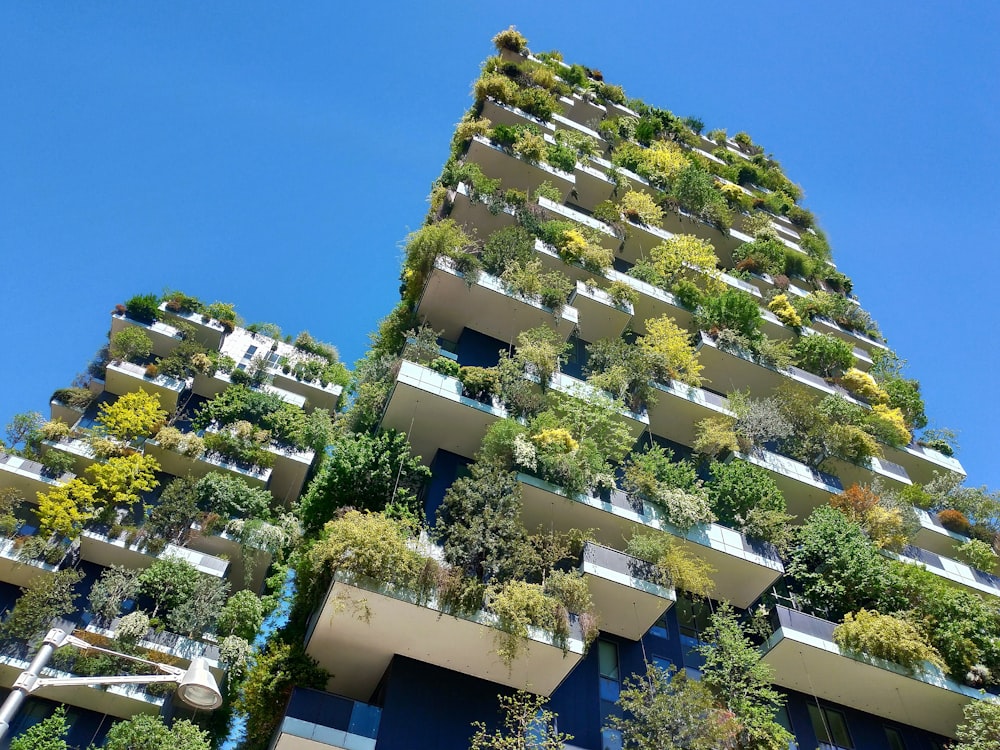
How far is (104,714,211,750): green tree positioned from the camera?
17.1 meters

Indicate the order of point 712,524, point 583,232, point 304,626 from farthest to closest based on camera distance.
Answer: point 583,232 → point 712,524 → point 304,626

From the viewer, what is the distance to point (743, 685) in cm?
1559

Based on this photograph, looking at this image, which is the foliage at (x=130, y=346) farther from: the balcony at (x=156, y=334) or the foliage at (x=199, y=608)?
the foliage at (x=199, y=608)

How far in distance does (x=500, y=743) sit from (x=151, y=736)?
10.3m

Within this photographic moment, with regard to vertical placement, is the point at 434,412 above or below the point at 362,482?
above

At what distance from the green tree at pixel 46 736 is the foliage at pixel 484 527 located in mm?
12362

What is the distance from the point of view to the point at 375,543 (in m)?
14.2

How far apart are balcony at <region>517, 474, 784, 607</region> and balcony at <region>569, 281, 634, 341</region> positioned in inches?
324

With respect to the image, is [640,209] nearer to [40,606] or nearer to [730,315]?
[730,315]

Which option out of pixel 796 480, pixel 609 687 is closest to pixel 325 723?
pixel 609 687

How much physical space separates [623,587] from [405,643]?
540 centimetres

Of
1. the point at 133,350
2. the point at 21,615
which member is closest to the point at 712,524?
the point at 21,615

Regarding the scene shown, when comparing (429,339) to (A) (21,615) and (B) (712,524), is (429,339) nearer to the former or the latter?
(B) (712,524)

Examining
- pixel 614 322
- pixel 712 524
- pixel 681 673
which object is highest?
pixel 614 322
